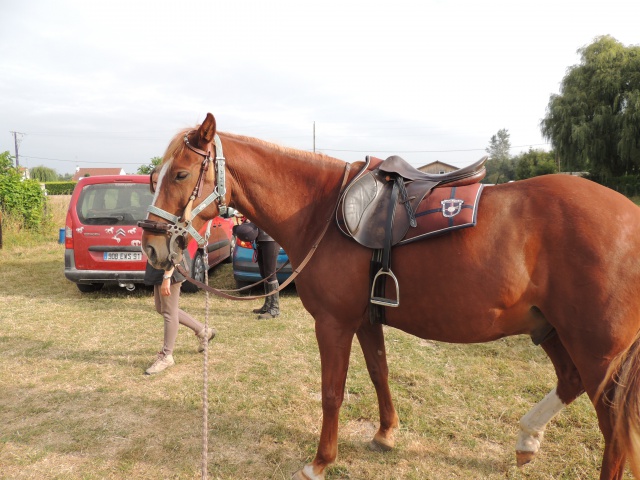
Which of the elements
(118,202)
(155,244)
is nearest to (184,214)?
(155,244)

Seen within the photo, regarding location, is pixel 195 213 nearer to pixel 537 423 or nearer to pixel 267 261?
pixel 537 423

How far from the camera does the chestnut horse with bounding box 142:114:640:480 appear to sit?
184 centimetres

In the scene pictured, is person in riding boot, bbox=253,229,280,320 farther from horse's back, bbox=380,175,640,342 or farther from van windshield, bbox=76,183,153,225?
horse's back, bbox=380,175,640,342

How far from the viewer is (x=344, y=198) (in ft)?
7.28

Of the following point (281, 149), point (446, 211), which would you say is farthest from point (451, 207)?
point (281, 149)

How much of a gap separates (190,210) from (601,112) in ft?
95.5

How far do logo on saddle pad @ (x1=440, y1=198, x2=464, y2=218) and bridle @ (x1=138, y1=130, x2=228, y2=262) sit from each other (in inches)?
47.5

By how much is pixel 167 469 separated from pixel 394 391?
1.89 metres

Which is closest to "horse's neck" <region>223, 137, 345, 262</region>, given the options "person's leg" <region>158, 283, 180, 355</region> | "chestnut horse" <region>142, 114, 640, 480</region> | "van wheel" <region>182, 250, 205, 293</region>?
"chestnut horse" <region>142, 114, 640, 480</region>

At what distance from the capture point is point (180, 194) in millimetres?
2182

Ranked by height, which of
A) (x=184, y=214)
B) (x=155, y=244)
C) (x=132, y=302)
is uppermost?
(x=184, y=214)

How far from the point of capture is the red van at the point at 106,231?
20.4ft

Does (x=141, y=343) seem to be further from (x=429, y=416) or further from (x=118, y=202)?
(x=429, y=416)

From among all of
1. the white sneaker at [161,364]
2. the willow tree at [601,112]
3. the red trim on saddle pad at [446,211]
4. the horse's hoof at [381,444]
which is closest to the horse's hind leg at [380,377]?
the horse's hoof at [381,444]
